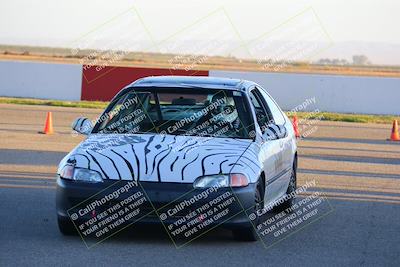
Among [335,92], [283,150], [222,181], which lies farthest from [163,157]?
[335,92]

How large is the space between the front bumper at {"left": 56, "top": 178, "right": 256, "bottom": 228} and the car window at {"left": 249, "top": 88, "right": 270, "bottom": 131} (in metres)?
1.59

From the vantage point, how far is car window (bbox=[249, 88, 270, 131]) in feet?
32.8

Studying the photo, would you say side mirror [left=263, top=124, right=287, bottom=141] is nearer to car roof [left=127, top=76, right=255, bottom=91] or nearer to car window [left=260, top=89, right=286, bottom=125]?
car roof [left=127, top=76, right=255, bottom=91]

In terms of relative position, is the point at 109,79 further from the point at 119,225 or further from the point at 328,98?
the point at 119,225

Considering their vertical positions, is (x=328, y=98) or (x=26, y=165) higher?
(x=26, y=165)

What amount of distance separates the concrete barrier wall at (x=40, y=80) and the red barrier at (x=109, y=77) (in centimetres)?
30

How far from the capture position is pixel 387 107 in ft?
→ 98.2

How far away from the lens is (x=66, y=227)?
8625 mm

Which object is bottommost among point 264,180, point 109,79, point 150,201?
point 109,79

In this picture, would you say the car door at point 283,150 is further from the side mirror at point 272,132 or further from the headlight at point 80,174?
the headlight at point 80,174

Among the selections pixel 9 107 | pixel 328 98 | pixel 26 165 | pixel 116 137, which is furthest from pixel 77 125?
pixel 328 98

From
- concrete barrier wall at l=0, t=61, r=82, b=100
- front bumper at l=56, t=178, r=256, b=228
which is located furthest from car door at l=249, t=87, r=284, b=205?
concrete barrier wall at l=0, t=61, r=82, b=100

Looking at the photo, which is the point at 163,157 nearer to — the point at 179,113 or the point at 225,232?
the point at 225,232

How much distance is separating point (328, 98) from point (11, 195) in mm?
19461
